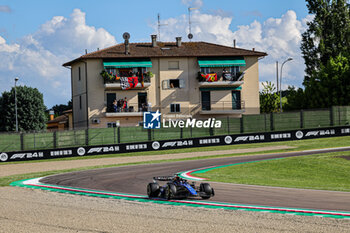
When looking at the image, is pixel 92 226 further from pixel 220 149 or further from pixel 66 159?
pixel 220 149

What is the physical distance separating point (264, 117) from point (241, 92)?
11903mm

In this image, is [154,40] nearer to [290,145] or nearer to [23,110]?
[290,145]

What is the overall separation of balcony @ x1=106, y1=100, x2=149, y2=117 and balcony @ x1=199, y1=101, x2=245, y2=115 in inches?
281

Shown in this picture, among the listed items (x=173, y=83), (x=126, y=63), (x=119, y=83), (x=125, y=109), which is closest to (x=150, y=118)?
(x=125, y=109)

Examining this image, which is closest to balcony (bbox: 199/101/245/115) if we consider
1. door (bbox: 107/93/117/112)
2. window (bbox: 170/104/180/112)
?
window (bbox: 170/104/180/112)

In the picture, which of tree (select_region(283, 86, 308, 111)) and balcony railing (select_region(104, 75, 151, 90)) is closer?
balcony railing (select_region(104, 75, 151, 90))

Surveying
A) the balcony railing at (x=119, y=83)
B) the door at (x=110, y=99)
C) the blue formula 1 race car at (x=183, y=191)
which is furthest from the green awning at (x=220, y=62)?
the blue formula 1 race car at (x=183, y=191)

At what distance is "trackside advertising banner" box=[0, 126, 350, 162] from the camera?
39094 mm

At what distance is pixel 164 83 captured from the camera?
57.3 meters

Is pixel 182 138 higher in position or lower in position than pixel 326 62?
lower

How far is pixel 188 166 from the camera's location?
2869 cm

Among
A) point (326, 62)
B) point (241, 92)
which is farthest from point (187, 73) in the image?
point (326, 62)

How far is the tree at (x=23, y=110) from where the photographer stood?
252ft

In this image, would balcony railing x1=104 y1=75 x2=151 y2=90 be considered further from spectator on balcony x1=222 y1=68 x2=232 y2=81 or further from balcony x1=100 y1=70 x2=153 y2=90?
spectator on balcony x1=222 y1=68 x2=232 y2=81
